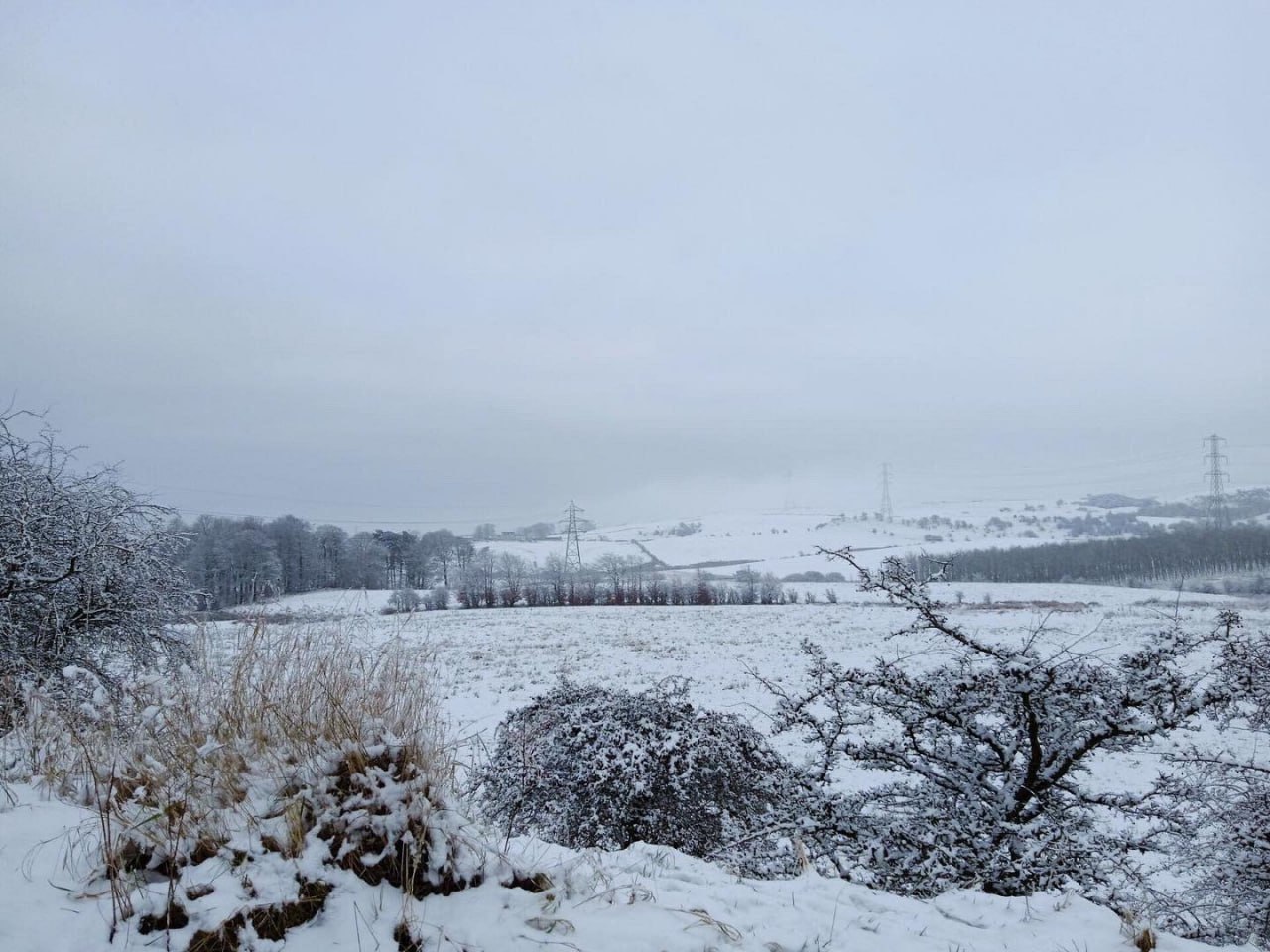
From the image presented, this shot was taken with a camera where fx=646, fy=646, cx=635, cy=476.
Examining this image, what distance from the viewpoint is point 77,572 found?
7598 mm

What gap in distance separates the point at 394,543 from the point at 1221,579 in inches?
3429

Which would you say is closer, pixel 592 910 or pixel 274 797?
pixel 592 910

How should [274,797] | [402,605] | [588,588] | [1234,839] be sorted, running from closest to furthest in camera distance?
1. [274,797]
2. [1234,839]
3. [402,605]
4. [588,588]

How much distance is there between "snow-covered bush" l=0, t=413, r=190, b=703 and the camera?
23.8 ft

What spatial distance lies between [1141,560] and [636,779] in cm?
8782

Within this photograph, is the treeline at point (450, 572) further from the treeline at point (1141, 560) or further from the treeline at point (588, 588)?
the treeline at point (1141, 560)

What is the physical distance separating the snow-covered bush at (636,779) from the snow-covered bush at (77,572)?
528 cm

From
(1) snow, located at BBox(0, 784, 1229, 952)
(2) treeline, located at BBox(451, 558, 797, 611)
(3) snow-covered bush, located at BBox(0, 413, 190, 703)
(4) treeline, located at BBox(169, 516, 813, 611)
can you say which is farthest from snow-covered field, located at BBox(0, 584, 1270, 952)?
(2) treeline, located at BBox(451, 558, 797, 611)

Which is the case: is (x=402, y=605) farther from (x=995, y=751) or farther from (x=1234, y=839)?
(x=1234, y=839)

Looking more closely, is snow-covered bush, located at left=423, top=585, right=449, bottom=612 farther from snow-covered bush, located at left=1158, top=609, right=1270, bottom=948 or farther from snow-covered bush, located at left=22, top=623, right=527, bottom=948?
snow-covered bush, located at left=1158, top=609, right=1270, bottom=948

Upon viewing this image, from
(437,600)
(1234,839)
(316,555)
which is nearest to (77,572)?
(1234,839)

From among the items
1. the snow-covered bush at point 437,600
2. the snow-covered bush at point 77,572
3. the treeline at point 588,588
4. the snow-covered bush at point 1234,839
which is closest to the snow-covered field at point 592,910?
the snow-covered bush at point 1234,839

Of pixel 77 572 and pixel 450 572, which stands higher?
pixel 77 572

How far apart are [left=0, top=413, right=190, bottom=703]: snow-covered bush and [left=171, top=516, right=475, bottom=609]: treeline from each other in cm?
73
